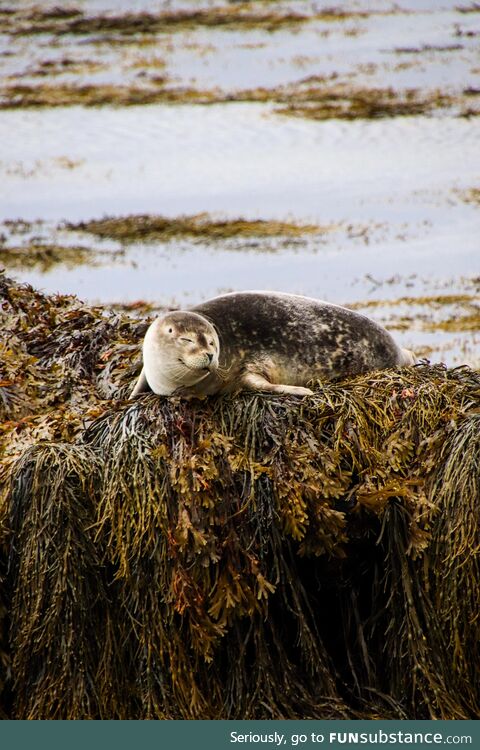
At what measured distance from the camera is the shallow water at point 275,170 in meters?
12.3

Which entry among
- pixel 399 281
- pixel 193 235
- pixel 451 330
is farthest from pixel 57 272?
pixel 451 330

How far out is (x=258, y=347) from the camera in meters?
5.12

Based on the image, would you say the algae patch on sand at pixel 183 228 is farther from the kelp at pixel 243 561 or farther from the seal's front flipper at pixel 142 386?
the kelp at pixel 243 561

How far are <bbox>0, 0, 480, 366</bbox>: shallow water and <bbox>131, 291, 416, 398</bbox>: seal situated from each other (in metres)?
3.74

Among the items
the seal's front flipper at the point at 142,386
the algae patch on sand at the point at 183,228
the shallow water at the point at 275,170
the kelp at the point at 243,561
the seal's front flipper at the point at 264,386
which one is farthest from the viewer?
the algae patch on sand at the point at 183,228

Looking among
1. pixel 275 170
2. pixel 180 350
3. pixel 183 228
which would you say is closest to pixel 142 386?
pixel 180 350

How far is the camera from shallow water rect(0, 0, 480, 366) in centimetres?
1228

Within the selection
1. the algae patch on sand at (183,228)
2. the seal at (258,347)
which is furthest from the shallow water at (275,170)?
the seal at (258,347)

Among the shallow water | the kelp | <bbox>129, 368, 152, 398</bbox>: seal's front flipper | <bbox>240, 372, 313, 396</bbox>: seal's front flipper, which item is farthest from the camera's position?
the shallow water

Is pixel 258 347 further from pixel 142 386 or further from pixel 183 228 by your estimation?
pixel 183 228

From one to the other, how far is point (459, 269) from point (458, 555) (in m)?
8.12

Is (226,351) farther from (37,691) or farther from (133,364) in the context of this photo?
(37,691)

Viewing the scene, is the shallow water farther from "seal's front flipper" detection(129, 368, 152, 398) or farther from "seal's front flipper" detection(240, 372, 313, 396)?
"seal's front flipper" detection(129, 368, 152, 398)

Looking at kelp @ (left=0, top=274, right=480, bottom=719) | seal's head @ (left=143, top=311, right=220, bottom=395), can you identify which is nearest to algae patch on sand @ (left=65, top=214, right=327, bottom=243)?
seal's head @ (left=143, top=311, right=220, bottom=395)
